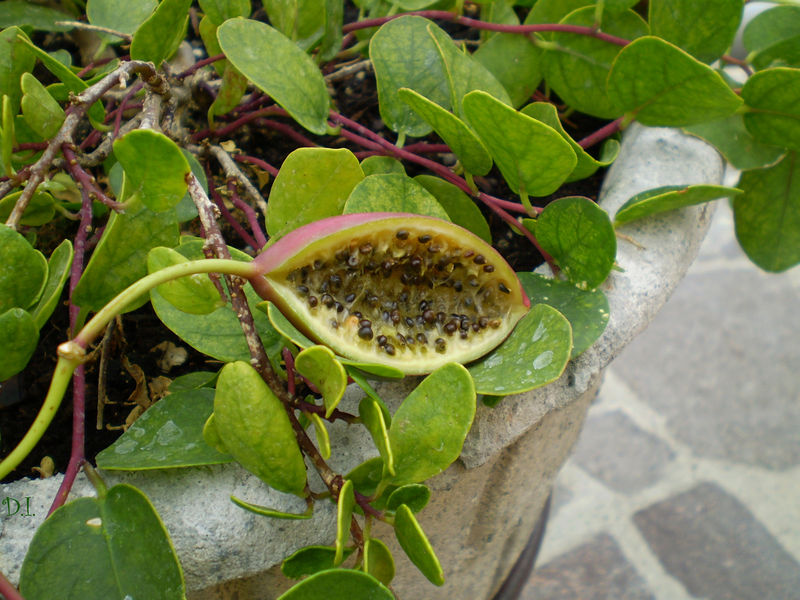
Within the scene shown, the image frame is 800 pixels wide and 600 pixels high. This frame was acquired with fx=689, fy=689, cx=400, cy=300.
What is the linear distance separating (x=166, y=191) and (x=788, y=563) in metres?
1.20

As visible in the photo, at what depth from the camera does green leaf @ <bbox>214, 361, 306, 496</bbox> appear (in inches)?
12.1

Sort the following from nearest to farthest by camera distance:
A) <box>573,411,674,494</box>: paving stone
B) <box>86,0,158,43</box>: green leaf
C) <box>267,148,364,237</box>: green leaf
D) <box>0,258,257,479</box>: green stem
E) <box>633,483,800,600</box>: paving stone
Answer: <box>0,258,257,479</box>: green stem → <box>267,148,364,237</box>: green leaf → <box>86,0,158,43</box>: green leaf → <box>633,483,800,600</box>: paving stone → <box>573,411,674,494</box>: paving stone

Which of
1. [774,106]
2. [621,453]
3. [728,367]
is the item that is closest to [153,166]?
[774,106]

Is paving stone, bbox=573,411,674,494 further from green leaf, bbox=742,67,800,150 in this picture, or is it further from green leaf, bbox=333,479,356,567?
green leaf, bbox=333,479,356,567

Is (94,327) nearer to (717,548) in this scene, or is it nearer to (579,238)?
(579,238)

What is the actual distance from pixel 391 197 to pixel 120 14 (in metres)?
0.27

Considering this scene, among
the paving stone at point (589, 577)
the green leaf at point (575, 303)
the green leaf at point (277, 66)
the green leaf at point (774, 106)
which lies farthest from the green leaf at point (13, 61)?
the paving stone at point (589, 577)

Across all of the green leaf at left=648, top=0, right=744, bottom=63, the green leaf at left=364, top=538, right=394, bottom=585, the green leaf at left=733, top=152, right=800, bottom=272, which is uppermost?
the green leaf at left=648, top=0, right=744, bottom=63

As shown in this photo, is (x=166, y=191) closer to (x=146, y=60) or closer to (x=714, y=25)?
(x=146, y=60)

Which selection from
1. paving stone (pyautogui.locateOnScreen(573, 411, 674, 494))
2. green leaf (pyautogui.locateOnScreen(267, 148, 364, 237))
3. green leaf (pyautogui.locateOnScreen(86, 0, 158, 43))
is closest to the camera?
green leaf (pyautogui.locateOnScreen(267, 148, 364, 237))

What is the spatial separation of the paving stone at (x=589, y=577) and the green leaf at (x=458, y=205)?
0.84 meters

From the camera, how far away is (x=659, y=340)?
57.7 inches

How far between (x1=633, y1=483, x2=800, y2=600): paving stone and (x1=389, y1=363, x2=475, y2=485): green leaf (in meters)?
0.97

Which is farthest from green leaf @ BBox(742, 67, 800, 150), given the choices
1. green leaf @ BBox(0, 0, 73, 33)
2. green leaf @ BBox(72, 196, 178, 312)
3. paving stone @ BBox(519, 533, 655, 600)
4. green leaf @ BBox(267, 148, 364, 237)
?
paving stone @ BBox(519, 533, 655, 600)
